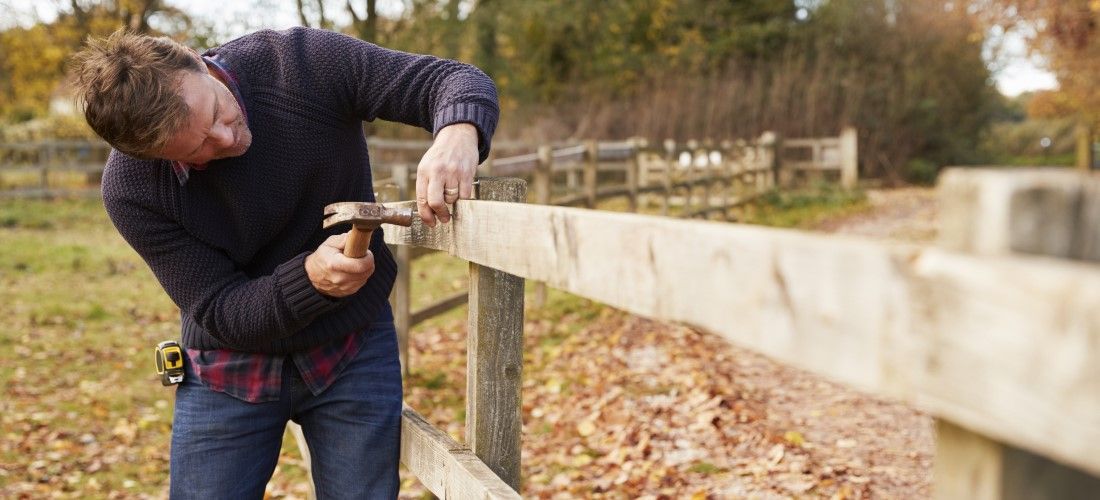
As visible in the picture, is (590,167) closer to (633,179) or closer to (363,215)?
(633,179)

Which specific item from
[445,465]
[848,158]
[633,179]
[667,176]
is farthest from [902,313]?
[848,158]

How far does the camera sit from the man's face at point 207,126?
6.98 feet

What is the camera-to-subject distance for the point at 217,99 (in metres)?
2.20

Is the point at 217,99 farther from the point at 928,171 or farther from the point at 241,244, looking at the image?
the point at 928,171

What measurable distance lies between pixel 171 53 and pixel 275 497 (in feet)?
10.1

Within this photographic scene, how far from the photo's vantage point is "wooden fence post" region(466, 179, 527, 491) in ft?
7.48

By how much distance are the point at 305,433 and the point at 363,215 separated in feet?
2.98

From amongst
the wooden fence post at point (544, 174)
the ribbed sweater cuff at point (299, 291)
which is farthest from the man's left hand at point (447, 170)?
the wooden fence post at point (544, 174)

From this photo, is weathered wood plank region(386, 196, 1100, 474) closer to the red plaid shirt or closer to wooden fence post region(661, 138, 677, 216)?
the red plaid shirt

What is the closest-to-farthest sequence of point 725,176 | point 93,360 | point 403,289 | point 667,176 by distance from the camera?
point 403,289 < point 93,360 < point 667,176 < point 725,176

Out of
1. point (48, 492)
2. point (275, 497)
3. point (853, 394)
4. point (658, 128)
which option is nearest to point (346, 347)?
point (275, 497)

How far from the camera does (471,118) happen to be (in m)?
2.20

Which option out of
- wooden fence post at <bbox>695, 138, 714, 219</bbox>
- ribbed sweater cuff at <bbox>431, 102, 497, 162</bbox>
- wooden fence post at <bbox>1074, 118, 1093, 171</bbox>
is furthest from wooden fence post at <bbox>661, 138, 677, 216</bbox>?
wooden fence post at <bbox>1074, 118, 1093, 171</bbox>

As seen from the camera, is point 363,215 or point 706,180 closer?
point 363,215
